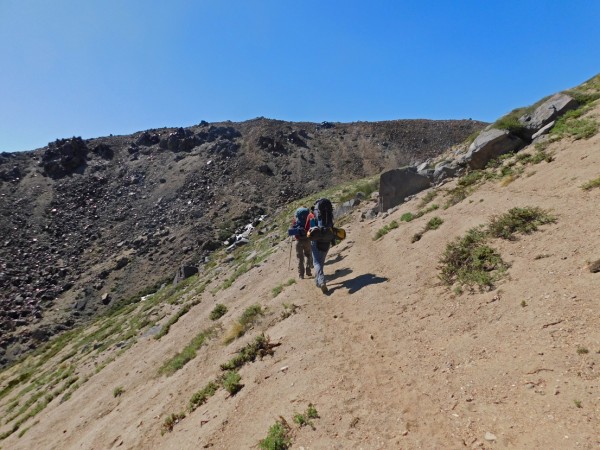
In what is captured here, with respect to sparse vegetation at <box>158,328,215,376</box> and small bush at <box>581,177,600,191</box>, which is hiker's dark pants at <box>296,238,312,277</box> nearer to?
sparse vegetation at <box>158,328,215,376</box>

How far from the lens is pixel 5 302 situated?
41062 mm

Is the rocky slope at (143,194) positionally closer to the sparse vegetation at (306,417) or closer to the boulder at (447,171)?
the boulder at (447,171)

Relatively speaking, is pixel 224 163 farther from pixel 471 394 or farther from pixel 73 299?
pixel 471 394

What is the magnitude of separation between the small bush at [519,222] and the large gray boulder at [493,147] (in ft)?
33.3

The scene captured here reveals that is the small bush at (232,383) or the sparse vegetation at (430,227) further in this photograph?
the sparse vegetation at (430,227)

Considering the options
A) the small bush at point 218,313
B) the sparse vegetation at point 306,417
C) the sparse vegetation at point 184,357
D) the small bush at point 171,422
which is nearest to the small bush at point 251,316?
the sparse vegetation at point 184,357

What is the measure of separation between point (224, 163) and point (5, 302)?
122 feet

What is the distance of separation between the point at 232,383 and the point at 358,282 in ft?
17.5

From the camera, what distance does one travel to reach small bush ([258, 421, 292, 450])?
5.65m

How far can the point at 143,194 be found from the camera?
63.0m

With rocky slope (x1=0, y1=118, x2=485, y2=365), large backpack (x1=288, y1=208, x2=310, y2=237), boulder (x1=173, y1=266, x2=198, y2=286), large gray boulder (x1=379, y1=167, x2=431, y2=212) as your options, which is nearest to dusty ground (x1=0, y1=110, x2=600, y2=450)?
large backpack (x1=288, y1=208, x2=310, y2=237)

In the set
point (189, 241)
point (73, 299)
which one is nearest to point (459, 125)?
point (189, 241)

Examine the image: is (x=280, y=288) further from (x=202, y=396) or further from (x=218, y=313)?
(x=202, y=396)

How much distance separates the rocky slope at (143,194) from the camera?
1694 inches
